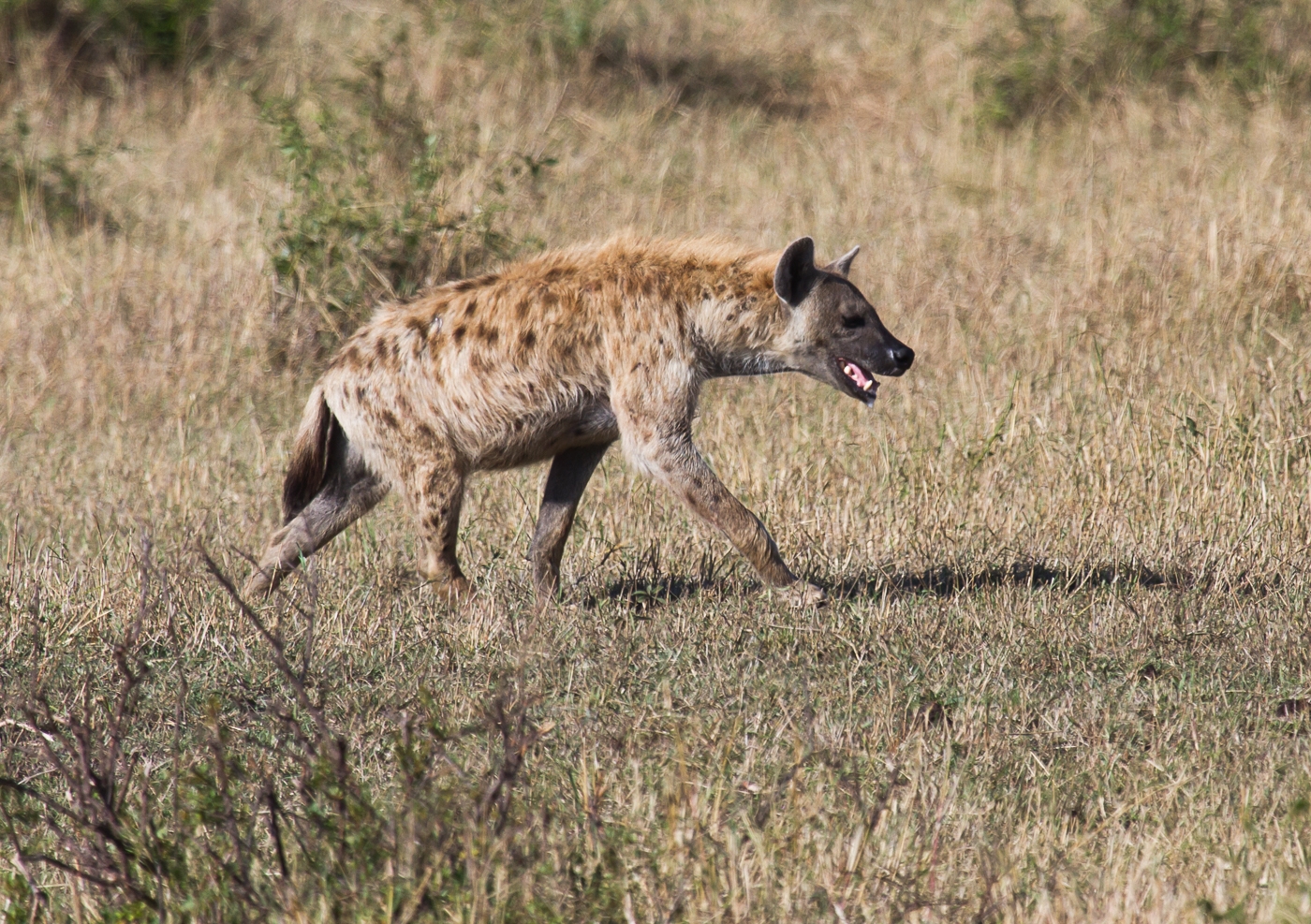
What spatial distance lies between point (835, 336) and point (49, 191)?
7018 millimetres

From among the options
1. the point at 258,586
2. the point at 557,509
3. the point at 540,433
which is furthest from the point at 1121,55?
the point at 258,586

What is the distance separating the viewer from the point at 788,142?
1254cm

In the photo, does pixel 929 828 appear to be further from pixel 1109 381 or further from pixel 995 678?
pixel 1109 381

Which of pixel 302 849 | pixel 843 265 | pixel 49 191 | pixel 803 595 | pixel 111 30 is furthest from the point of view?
pixel 111 30

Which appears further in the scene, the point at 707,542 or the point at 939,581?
the point at 707,542

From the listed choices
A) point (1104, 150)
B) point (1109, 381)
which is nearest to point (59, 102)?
point (1104, 150)

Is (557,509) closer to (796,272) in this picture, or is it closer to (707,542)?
(707,542)

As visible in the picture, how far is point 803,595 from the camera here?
5375 mm

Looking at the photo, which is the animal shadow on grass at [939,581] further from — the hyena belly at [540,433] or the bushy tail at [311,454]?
the bushy tail at [311,454]

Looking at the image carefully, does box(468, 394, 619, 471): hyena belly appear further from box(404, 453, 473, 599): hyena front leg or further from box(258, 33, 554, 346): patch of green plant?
box(258, 33, 554, 346): patch of green plant

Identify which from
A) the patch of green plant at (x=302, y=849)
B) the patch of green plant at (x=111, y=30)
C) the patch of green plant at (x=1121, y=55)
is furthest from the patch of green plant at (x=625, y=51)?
the patch of green plant at (x=302, y=849)

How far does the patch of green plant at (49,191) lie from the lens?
10492 millimetres

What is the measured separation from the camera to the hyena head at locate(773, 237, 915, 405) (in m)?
5.68

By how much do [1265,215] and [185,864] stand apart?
26.2ft
